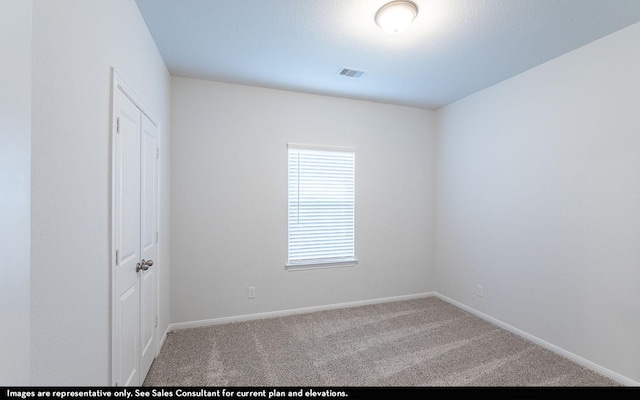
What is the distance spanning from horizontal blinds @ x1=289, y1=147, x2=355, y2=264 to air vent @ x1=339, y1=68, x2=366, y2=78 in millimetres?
996

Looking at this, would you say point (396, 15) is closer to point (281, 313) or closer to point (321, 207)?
point (321, 207)

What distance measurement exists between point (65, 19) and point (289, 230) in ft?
8.95

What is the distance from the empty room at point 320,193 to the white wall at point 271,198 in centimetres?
3

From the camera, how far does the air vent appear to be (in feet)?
9.59

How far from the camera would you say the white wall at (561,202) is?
2191 mm

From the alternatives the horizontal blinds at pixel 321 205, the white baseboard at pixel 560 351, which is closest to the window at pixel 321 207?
the horizontal blinds at pixel 321 205

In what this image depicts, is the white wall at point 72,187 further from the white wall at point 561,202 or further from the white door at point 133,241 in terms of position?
the white wall at point 561,202

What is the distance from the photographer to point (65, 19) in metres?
1.10

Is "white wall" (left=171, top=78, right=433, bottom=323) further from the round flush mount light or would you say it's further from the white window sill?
the round flush mount light

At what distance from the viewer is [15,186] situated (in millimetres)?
764

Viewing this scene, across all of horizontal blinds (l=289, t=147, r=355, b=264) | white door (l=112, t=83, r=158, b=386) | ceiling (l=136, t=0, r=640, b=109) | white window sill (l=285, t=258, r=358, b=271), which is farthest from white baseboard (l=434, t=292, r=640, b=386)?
white door (l=112, t=83, r=158, b=386)

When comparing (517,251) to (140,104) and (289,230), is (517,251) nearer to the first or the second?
(289,230)

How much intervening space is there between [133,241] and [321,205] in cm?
220
